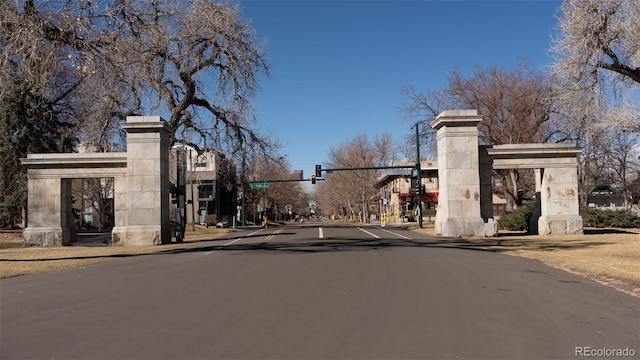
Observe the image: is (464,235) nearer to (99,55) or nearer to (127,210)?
(127,210)

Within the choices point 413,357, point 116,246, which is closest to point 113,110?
point 116,246

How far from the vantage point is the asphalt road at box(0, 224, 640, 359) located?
598 cm

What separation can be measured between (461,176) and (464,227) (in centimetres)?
265

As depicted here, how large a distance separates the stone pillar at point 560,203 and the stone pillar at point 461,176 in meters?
3.75

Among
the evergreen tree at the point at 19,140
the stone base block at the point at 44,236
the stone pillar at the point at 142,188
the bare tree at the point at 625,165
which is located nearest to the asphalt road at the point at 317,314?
the stone pillar at the point at 142,188

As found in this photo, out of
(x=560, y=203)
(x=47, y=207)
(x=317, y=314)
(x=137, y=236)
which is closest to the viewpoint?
(x=317, y=314)

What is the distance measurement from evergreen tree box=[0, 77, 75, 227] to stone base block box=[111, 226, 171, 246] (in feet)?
52.7

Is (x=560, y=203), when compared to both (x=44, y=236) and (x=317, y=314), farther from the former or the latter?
(x=44, y=236)

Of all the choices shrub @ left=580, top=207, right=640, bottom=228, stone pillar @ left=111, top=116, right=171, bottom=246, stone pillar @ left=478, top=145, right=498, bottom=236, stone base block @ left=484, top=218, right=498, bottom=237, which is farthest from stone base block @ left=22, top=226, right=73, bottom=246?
shrub @ left=580, top=207, right=640, bottom=228

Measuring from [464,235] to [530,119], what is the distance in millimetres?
14482

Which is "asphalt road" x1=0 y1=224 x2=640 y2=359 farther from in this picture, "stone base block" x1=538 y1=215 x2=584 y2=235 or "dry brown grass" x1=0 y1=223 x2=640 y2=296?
"stone base block" x1=538 y1=215 x2=584 y2=235

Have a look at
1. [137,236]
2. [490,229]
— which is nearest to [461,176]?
[490,229]

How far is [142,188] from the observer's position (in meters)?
26.8

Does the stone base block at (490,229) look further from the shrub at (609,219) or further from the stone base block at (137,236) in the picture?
the stone base block at (137,236)
